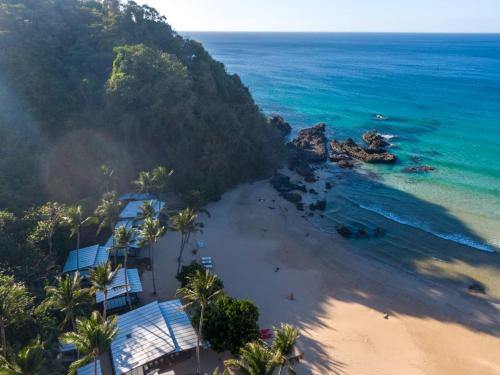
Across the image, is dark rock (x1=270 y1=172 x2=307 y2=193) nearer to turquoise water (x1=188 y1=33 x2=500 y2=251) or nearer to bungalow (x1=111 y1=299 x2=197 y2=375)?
turquoise water (x1=188 y1=33 x2=500 y2=251)

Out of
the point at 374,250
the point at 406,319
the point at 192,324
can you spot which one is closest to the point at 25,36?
the point at 192,324

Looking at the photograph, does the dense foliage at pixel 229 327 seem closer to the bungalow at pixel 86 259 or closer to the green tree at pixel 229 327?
the green tree at pixel 229 327

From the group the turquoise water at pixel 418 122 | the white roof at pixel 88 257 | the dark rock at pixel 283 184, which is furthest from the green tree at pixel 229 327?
the dark rock at pixel 283 184

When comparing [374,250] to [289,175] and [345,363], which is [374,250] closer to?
[345,363]

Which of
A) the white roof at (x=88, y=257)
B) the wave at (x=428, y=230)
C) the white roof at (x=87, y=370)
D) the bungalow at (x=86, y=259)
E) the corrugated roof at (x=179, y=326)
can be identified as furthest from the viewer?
the wave at (x=428, y=230)

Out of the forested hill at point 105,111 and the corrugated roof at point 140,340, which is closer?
the corrugated roof at point 140,340

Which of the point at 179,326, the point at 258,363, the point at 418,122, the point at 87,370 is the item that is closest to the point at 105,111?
the point at 179,326

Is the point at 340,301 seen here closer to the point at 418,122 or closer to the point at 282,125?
the point at 282,125
